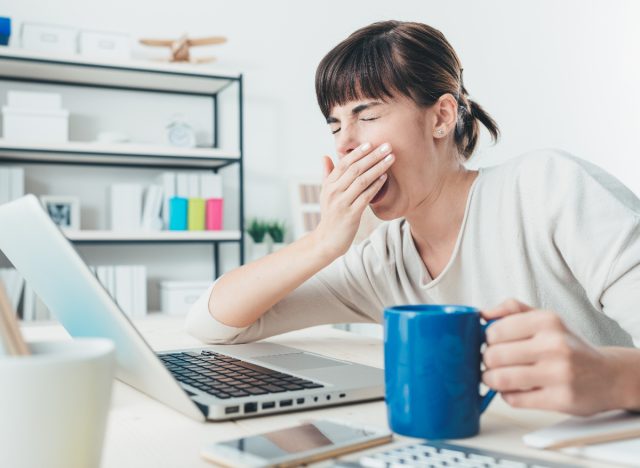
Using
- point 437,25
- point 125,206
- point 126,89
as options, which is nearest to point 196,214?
point 125,206

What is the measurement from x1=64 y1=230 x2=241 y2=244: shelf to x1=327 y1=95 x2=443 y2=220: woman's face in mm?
1884

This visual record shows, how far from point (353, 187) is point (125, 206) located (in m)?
2.07

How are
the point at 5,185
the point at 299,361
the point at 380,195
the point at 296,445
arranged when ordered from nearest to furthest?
the point at 296,445 < the point at 299,361 < the point at 380,195 < the point at 5,185

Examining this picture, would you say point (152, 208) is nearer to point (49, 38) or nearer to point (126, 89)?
point (126, 89)

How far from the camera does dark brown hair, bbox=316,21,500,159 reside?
1068mm

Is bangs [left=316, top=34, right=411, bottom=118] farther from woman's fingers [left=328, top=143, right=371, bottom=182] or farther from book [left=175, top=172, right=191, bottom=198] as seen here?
book [left=175, top=172, right=191, bottom=198]

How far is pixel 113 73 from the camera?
2.83 meters

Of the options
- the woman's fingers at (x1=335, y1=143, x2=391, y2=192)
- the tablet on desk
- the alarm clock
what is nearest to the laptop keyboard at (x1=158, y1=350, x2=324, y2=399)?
the tablet on desk

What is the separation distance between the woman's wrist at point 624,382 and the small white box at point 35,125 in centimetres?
255

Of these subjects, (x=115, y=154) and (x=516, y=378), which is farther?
(x=115, y=154)

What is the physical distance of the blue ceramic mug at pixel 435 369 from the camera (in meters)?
0.49

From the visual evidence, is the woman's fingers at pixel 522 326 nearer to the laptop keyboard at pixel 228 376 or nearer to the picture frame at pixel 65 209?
the laptop keyboard at pixel 228 376

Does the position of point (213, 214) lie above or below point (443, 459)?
above

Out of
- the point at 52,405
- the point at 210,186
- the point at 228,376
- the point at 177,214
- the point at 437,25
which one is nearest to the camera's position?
the point at 52,405
